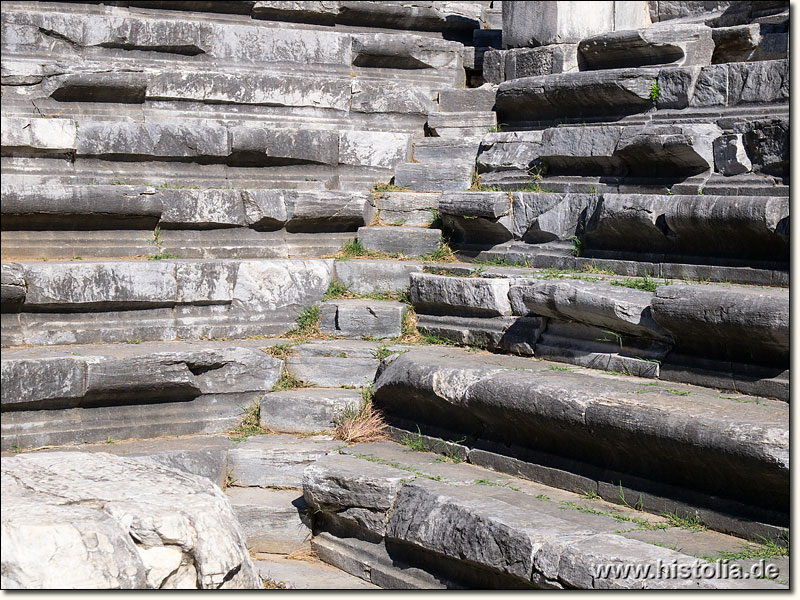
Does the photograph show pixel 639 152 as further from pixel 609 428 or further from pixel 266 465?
pixel 266 465

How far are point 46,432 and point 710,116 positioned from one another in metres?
4.36

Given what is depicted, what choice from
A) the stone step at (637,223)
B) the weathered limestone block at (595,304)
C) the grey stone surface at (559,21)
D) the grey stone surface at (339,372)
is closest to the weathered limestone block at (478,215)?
the stone step at (637,223)

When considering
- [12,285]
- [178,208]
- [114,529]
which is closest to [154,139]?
[178,208]

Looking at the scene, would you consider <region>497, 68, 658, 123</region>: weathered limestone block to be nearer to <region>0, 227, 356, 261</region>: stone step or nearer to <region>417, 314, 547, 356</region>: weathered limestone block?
<region>0, 227, 356, 261</region>: stone step

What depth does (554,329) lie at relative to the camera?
511cm

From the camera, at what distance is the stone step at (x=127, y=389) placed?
15.7 feet

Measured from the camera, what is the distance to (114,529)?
2818mm

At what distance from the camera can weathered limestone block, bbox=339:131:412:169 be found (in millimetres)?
6859

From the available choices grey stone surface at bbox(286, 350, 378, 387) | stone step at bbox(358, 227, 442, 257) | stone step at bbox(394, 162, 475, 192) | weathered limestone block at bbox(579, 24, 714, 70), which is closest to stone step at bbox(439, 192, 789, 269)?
stone step at bbox(358, 227, 442, 257)

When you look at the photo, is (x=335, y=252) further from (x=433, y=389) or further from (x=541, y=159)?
(x=433, y=389)

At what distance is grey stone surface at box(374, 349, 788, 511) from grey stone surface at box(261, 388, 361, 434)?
251 millimetres

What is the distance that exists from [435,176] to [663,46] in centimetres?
186

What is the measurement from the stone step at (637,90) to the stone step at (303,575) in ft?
12.1

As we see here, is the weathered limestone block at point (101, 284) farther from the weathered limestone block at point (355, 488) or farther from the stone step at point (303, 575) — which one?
the stone step at point (303, 575)
